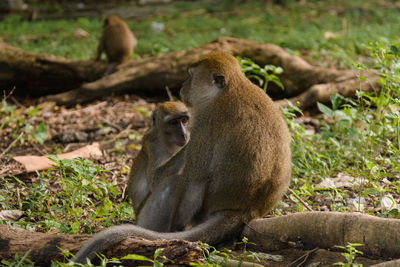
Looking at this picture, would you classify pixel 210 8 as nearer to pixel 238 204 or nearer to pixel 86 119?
pixel 86 119

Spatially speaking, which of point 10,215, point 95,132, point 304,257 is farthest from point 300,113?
point 10,215

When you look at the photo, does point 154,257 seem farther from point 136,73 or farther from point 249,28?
point 249,28

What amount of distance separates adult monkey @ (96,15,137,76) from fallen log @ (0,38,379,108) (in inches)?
17.1

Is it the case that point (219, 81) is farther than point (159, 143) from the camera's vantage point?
No

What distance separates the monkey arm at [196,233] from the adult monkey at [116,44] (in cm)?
617

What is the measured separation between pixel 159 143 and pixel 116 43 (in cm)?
579

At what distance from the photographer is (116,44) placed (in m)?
10.2

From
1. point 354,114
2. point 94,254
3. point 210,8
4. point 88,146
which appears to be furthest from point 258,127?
point 210,8

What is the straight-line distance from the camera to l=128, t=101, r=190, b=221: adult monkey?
15.7ft

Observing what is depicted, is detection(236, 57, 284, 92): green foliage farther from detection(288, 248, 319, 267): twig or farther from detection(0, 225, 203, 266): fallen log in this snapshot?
detection(0, 225, 203, 266): fallen log

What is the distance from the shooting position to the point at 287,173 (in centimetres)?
412

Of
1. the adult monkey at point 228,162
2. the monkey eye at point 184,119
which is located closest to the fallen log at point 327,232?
the adult monkey at point 228,162

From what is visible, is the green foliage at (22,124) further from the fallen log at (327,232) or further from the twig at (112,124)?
the fallen log at (327,232)

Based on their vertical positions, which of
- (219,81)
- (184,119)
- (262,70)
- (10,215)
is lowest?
(10,215)
